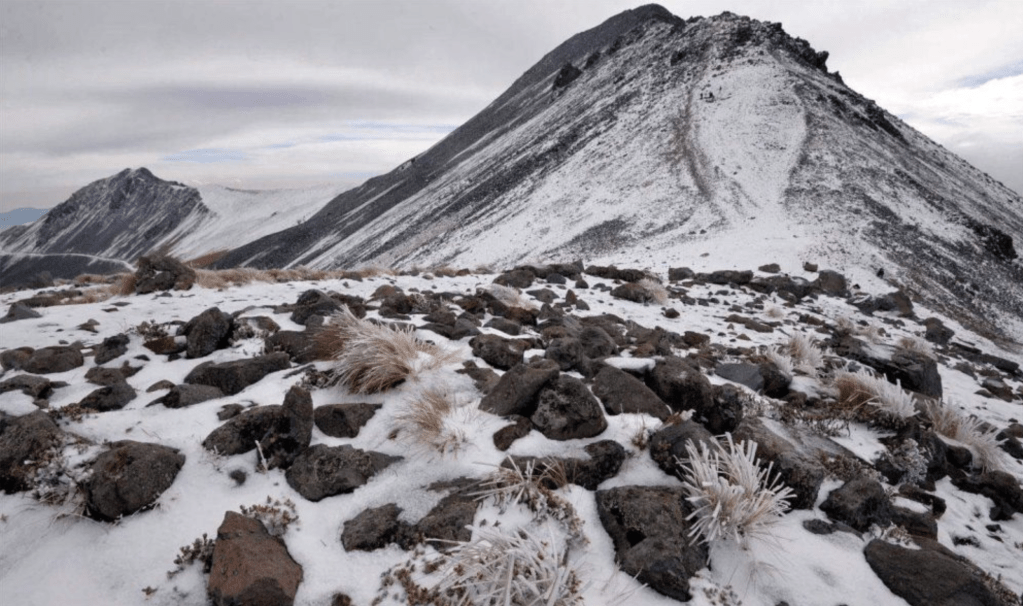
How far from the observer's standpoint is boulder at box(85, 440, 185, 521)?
269 cm

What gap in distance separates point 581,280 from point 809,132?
85.8 feet

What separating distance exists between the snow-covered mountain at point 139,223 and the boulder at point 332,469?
98.9 m

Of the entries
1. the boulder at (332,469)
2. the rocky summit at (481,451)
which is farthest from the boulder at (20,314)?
the boulder at (332,469)

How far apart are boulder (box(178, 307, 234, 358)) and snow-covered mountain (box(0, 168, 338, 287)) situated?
96.4 meters

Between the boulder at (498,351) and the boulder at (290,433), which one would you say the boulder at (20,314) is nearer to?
the boulder at (290,433)

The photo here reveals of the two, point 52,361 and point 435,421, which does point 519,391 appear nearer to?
point 435,421

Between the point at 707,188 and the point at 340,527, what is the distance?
83.4 feet

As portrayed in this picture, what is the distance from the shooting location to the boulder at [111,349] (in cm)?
455

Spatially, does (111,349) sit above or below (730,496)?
above

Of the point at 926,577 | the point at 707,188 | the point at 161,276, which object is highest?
the point at 707,188

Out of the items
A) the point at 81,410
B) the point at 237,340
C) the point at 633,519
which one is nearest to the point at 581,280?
the point at 237,340

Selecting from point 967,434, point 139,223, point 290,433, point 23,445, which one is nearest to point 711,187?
point 967,434

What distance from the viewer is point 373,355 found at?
4.03 meters

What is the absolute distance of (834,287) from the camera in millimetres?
13141
